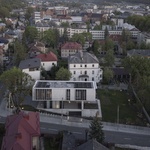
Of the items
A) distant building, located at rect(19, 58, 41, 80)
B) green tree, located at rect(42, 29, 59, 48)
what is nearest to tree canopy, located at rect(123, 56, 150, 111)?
distant building, located at rect(19, 58, 41, 80)

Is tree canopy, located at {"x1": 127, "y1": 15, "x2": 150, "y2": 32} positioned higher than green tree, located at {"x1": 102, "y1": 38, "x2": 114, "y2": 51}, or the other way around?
tree canopy, located at {"x1": 127, "y1": 15, "x2": 150, "y2": 32}

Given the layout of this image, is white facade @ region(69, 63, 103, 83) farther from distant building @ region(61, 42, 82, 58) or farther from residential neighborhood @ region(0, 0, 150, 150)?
distant building @ region(61, 42, 82, 58)

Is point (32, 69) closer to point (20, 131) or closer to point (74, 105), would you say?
point (74, 105)

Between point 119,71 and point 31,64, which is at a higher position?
point 31,64

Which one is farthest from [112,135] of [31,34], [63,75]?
→ [31,34]

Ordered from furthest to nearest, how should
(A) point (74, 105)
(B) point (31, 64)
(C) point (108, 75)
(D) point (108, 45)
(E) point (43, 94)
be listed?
1. (D) point (108, 45)
2. (C) point (108, 75)
3. (B) point (31, 64)
4. (A) point (74, 105)
5. (E) point (43, 94)
